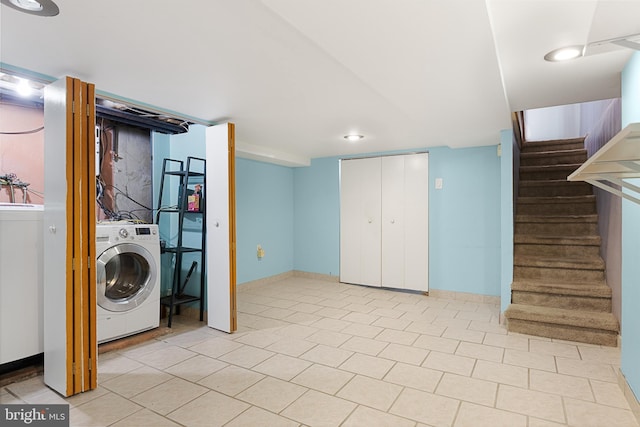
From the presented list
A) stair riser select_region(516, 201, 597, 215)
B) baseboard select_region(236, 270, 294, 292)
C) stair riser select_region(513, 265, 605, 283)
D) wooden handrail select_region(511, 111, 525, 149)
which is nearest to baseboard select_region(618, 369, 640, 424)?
stair riser select_region(513, 265, 605, 283)

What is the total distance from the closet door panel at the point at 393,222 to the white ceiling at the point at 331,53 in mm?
1791

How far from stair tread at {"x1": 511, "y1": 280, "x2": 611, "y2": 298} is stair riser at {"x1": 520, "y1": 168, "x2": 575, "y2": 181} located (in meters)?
1.82

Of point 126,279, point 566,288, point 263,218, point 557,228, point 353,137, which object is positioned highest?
point 353,137

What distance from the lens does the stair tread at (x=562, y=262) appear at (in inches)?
136

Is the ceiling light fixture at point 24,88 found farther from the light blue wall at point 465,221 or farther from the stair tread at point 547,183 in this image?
the stair tread at point 547,183

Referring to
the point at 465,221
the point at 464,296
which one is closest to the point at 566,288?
the point at 464,296

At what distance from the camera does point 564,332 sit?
3074 millimetres

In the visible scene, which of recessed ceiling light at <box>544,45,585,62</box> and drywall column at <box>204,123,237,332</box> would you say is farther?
drywall column at <box>204,123,237,332</box>

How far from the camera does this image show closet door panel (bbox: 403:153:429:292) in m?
4.68

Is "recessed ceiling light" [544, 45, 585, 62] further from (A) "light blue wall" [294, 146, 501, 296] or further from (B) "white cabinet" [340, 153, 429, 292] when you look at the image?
(B) "white cabinet" [340, 153, 429, 292]

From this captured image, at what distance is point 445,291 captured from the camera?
4.54 metres

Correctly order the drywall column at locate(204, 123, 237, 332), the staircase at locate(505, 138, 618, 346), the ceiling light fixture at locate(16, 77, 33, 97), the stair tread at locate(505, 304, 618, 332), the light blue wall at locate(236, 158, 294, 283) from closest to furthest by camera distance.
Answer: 1. the ceiling light fixture at locate(16, 77, 33, 97)
2. the stair tread at locate(505, 304, 618, 332)
3. the staircase at locate(505, 138, 618, 346)
4. the drywall column at locate(204, 123, 237, 332)
5. the light blue wall at locate(236, 158, 294, 283)

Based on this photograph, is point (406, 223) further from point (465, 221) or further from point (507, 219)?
point (507, 219)

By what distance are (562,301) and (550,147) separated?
285 cm
